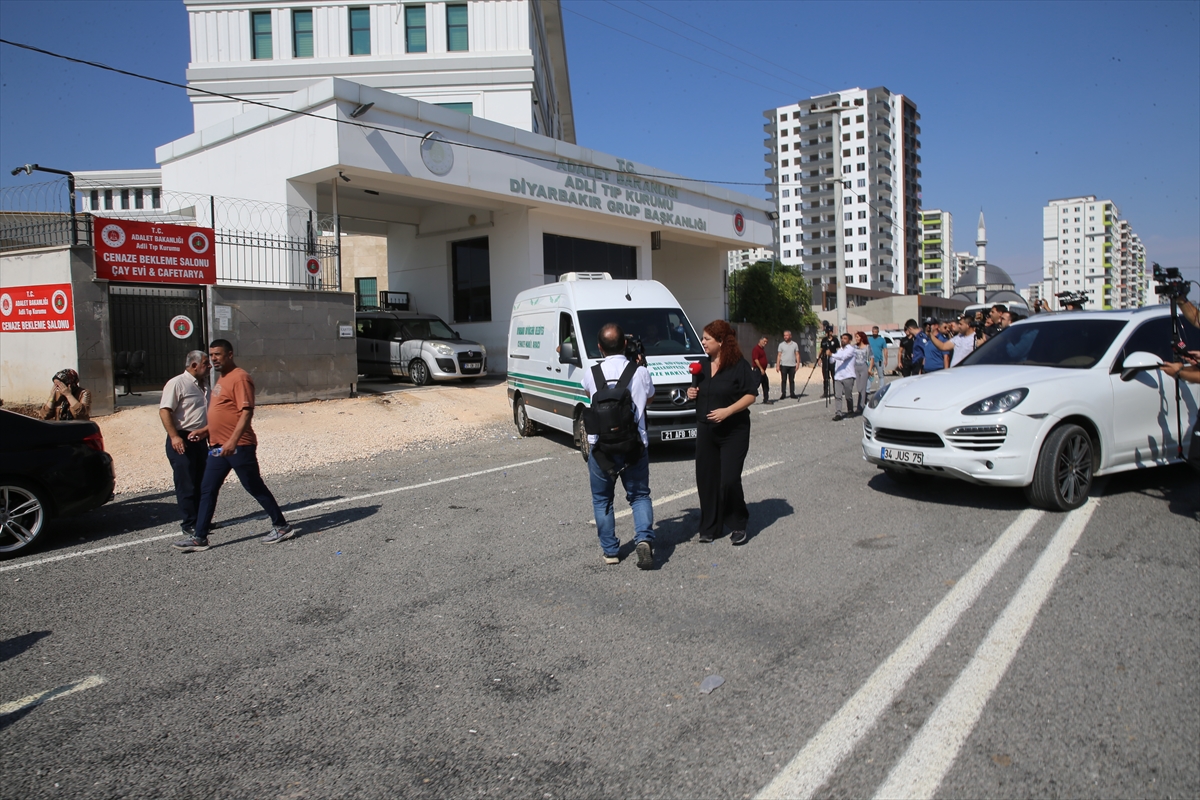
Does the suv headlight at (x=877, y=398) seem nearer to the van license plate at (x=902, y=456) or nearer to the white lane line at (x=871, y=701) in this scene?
the van license plate at (x=902, y=456)

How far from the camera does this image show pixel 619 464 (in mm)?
5547

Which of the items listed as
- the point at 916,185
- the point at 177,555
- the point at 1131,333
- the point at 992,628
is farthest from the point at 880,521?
the point at 916,185

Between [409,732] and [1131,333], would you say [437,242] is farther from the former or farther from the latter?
[409,732]

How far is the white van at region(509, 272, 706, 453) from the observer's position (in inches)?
391

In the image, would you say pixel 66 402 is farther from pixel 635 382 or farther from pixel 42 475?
pixel 635 382

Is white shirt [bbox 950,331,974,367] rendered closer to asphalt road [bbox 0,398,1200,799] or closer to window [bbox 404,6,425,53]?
asphalt road [bbox 0,398,1200,799]

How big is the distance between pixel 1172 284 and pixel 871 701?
17.8 ft

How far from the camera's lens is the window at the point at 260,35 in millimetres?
32031

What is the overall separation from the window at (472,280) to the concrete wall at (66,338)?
34.3 ft

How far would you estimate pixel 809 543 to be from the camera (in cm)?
603

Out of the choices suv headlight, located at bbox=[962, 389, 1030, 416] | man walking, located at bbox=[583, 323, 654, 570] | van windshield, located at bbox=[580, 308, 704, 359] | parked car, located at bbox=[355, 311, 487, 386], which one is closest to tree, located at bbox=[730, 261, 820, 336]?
parked car, located at bbox=[355, 311, 487, 386]

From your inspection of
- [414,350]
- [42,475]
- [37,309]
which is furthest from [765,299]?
[42,475]

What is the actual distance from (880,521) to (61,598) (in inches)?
242

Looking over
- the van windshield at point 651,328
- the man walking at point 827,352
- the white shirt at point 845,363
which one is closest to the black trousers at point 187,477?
the van windshield at point 651,328
